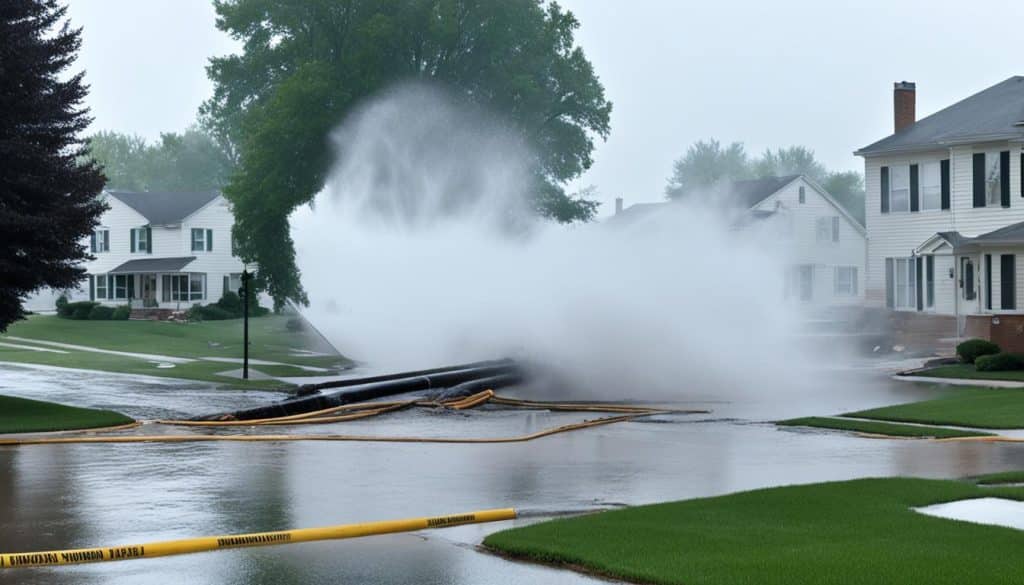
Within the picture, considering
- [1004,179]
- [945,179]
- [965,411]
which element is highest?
[945,179]

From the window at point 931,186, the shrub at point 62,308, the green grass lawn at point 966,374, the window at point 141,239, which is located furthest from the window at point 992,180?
the window at point 141,239

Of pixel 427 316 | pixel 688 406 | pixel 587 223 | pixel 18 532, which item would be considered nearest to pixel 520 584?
pixel 18 532

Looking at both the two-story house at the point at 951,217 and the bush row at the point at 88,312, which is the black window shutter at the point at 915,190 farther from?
the bush row at the point at 88,312

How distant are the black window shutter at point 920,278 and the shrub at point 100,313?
4222 cm

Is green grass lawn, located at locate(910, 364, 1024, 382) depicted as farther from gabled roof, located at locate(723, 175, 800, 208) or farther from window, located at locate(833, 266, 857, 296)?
gabled roof, located at locate(723, 175, 800, 208)

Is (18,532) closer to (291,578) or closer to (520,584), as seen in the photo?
(291,578)

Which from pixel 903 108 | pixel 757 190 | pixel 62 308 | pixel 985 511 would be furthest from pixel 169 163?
pixel 985 511

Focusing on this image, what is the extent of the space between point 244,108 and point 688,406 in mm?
36969

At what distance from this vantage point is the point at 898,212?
4688 cm

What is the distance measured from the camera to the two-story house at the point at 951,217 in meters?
38.6

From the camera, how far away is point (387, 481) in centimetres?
1511

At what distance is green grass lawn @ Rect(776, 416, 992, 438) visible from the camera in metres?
20.1

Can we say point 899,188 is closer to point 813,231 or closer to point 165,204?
point 813,231

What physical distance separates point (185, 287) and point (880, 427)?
6063 cm
